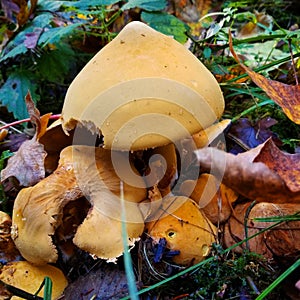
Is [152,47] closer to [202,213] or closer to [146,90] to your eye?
[146,90]

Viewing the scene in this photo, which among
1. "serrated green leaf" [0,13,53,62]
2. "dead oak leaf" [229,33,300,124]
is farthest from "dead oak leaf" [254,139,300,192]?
"serrated green leaf" [0,13,53,62]

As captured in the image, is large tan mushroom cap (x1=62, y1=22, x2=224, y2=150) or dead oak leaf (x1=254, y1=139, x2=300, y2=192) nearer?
dead oak leaf (x1=254, y1=139, x2=300, y2=192)

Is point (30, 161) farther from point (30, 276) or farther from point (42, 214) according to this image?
point (30, 276)

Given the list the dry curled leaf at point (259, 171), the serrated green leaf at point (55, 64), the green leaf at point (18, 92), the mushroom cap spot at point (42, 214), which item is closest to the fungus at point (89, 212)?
the mushroom cap spot at point (42, 214)

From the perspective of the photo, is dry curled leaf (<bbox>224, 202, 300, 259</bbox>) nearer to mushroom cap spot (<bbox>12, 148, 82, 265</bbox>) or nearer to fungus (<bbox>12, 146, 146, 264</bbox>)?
fungus (<bbox>12, 146, 146, 264</bbox>)

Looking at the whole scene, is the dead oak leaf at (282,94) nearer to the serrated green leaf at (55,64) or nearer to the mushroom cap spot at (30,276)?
the mushroom cap spot at (30,276)
